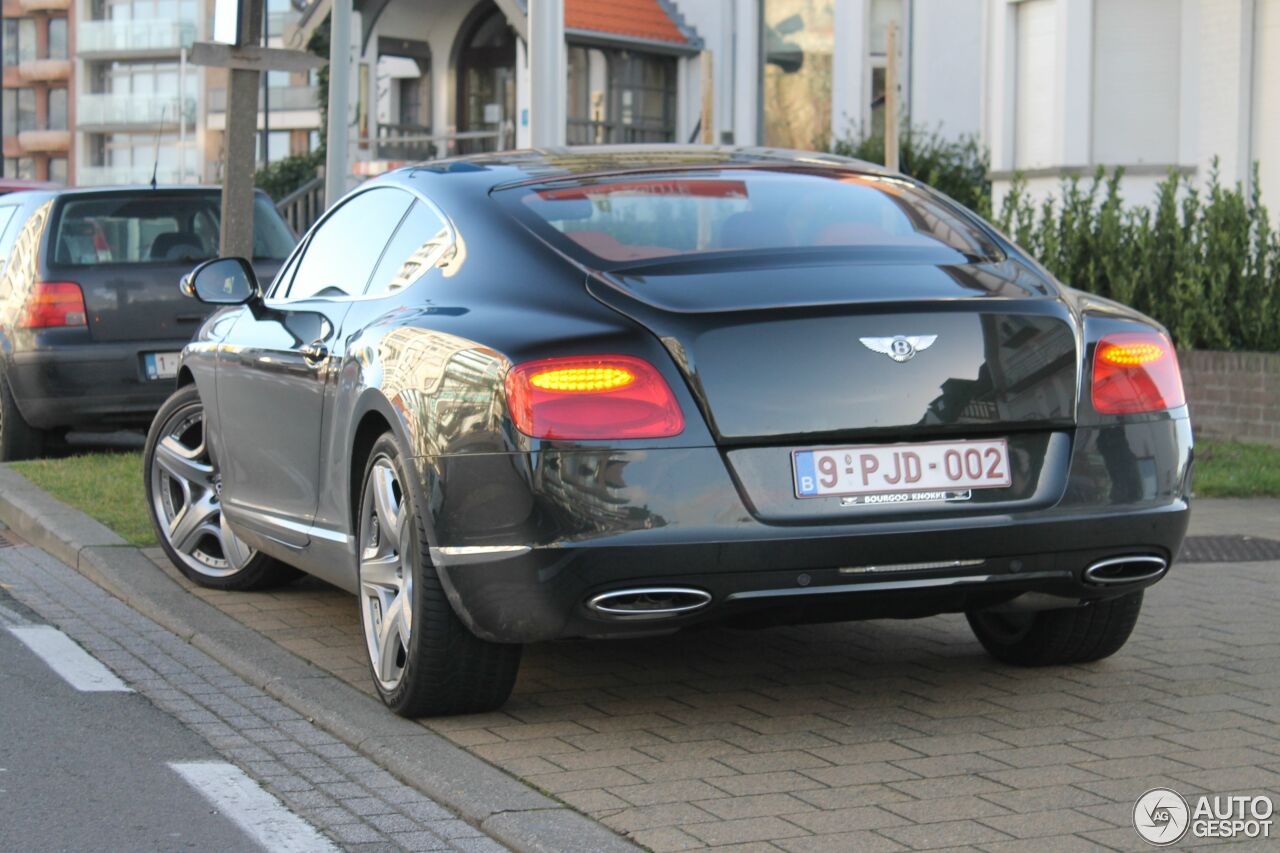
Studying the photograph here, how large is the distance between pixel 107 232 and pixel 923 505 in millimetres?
8266

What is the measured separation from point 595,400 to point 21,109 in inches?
3719

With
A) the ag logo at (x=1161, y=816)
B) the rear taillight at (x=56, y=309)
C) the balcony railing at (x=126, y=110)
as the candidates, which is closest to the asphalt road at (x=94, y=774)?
the ag logo at (x=1161, y=816)

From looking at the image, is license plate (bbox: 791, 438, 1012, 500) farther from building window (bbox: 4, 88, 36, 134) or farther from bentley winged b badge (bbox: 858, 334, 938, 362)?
building window (bbox: 4, 88, 36, 134)

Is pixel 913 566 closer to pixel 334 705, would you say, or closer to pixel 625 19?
pixel 334 705

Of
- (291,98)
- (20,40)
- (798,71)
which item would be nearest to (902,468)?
(798,71)

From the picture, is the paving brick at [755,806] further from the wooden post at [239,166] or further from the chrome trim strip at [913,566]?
the wooden post at [239,166]

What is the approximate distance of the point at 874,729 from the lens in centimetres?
530

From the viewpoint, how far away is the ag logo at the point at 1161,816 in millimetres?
4219

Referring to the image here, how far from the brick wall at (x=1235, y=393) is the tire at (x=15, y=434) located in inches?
275

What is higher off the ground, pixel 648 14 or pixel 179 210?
pixel 648 14

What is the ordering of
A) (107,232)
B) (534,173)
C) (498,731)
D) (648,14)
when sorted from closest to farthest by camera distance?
(498,731) < (534,173) < (107,232) < (648,14)

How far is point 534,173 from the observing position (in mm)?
5965

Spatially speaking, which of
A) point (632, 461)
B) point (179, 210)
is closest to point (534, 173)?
point (632, 461)

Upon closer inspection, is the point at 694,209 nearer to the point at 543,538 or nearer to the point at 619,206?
the point at 619,206
